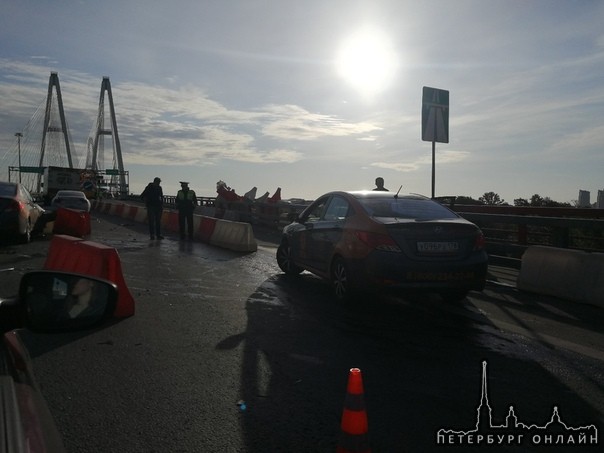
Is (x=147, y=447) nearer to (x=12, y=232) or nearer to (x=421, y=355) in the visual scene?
(x=421, y=355)

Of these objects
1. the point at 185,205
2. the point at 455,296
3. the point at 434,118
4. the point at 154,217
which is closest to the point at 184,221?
→ the point at 185,205

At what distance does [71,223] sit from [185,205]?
10.8 feet

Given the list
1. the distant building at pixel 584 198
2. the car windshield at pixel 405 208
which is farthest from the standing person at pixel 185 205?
the distant building at pixel 584 198

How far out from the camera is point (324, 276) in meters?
8.08

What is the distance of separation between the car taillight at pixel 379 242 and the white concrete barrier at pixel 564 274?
9.38 feet

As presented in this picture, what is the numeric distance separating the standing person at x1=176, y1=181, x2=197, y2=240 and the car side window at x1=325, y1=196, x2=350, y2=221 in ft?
31.4

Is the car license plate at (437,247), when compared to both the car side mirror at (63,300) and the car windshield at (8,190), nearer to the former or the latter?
the car side mirror at (63,300)

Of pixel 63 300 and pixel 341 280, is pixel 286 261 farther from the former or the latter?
pixel 63 300

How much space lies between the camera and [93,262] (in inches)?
271

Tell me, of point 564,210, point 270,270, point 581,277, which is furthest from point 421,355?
point 564,210

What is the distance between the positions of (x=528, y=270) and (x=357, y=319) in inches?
134

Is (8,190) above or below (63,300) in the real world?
above

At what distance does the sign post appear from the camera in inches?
467

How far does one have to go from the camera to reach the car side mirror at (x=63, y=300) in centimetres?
187
